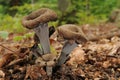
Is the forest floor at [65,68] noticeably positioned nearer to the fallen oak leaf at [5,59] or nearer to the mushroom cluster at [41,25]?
the fallen oak leaf at [5,59]

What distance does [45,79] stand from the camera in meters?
2.97

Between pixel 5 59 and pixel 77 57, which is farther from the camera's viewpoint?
pixel 77 57

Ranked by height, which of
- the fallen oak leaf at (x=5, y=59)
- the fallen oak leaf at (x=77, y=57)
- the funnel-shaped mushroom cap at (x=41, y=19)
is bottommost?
the fallen oak leaf at (x=77, y=57)

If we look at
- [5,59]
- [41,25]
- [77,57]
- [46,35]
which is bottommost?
[77,57]

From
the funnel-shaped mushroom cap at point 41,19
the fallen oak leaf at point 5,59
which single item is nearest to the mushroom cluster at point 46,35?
the funnel-shaped mushroom cap at point 41,19

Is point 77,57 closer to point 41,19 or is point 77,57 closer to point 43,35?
point 43,35

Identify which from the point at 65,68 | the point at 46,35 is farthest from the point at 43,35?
the point at 65,68

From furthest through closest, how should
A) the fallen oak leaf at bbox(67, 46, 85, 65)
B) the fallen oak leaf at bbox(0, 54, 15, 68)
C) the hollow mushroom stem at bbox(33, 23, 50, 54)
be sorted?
1. the fallen oak leaf at bbox(67, 46, 85, 65)
2. the fallen oak leaf at bbox(0, 54, 15, 68)
3. the hollow mushroom stem at bbox(33, 23, 50, 54)

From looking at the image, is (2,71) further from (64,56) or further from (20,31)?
(20,31)

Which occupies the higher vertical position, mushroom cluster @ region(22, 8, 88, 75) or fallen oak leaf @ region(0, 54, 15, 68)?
mushroom cluster @ region(22, 8, 88, 75)

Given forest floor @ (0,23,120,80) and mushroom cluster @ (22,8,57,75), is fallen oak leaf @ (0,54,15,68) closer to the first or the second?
forest floor @ (0,23,120,80)

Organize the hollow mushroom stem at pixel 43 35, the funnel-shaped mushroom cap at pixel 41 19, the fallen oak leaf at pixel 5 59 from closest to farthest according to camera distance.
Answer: the funnel-shaped mushroom cap at pixel 41 19
the hollow mushroom stem at pixel 43 35
the fallen oak leaf at pixel 5 59

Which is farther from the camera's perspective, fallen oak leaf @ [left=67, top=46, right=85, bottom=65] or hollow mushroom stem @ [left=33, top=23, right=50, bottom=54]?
fallen oak leaf @ [left=67, top=46, right=85, bottom=65]

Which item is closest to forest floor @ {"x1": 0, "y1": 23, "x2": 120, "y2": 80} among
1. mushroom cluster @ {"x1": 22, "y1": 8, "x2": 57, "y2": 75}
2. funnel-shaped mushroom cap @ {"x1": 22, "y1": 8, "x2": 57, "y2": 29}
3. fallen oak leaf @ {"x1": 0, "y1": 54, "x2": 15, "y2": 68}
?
fallen oak leaf @ {"x1": 0, "y1": 54, "x2": 15, "y2": 68}
